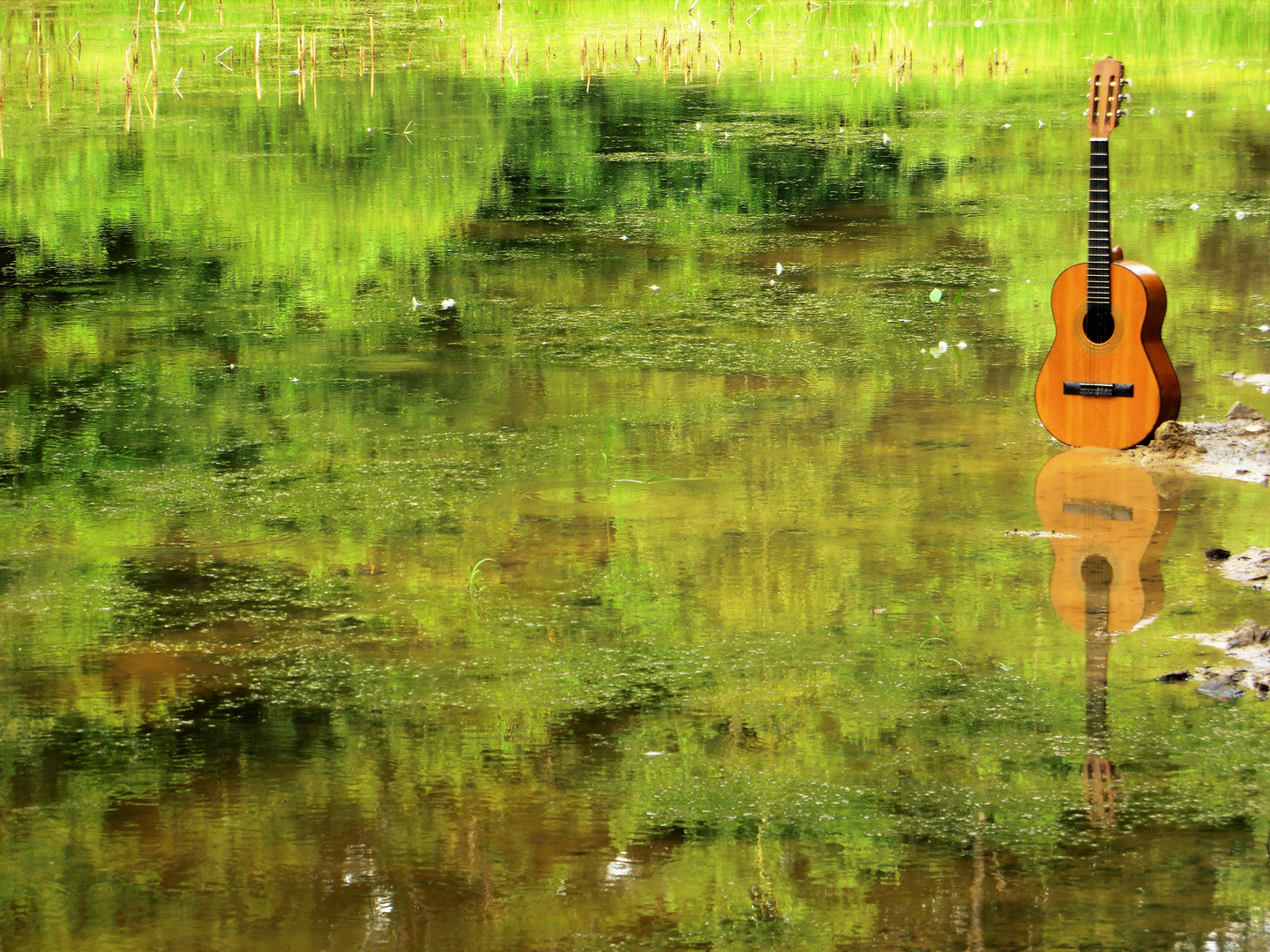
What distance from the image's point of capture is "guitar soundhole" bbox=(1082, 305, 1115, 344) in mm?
6336

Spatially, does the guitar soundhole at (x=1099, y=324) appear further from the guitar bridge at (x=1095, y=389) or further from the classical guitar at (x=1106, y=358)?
the guitar bridge at (x=1095, y=389)

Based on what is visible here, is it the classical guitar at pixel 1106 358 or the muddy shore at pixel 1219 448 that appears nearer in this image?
the muddy shore at pixel 1219 448

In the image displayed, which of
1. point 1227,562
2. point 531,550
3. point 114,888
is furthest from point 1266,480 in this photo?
point 114,888

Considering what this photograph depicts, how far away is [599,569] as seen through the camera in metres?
5.41

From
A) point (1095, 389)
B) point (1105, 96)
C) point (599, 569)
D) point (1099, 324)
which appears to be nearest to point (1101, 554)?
point (1095, 389)

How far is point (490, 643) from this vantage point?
490 centimetres

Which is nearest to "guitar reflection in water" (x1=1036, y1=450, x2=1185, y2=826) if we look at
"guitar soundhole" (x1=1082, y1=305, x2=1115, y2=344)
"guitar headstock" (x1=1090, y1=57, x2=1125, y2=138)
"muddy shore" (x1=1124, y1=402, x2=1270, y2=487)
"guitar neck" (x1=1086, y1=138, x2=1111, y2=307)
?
"muddy shore" (x1=1124, y1=402, x2=1270, y2=487)

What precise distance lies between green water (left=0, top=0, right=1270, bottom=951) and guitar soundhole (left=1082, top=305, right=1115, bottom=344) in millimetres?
425

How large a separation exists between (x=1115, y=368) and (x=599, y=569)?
210 centimetres

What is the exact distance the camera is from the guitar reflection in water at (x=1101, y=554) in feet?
14.1

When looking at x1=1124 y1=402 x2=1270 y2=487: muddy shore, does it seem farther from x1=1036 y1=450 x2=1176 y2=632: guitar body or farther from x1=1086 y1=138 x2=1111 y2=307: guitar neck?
x1=1086 y1=138 x2=1111 y2=307: guitar neck

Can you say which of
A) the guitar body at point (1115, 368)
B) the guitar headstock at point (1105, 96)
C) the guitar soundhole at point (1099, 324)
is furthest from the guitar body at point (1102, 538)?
the guitar headstock at point (1105, 96)

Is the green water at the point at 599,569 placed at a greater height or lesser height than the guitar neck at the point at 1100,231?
lesser

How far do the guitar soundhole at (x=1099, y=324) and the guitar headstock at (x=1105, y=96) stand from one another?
0.69 m
